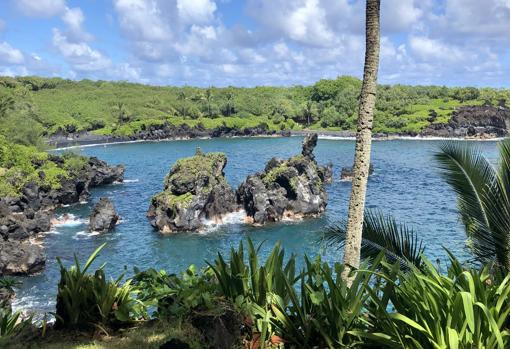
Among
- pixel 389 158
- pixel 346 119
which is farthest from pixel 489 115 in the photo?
pixel 389 158

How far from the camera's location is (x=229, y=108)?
178000mm

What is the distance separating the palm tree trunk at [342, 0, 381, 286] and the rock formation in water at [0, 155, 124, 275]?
3364 cm

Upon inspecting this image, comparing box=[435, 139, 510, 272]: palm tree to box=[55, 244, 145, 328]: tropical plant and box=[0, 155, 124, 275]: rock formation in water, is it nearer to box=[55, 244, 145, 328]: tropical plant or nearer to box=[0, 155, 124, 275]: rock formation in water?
box=[55, 244, 145, 328]: tropical plant

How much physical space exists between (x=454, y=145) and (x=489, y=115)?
144 meters

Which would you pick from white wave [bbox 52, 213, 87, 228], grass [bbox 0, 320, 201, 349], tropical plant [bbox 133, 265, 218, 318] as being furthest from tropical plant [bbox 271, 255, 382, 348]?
white wave [bbox 52, 213, 87, 228]

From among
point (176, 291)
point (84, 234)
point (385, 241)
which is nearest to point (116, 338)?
point (176, 291)

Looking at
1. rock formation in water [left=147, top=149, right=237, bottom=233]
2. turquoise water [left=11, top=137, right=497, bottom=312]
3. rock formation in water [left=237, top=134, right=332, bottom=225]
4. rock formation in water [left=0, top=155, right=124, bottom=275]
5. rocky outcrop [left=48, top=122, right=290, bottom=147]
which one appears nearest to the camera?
rock formation in water [left=0, top=155, right=124, bottom=275]

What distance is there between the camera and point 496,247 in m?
9.93

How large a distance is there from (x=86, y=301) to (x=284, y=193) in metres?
46.9

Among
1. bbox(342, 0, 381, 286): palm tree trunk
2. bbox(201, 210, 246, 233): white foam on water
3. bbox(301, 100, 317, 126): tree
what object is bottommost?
bbox(201, 210, 246, 233): white foam on water

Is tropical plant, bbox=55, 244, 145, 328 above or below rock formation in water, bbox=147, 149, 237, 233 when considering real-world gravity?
above

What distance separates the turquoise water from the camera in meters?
39.6

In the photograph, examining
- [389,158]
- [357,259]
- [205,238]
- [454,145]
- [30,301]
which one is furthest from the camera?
[389,158]

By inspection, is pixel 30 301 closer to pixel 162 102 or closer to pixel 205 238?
pixel 205 238
